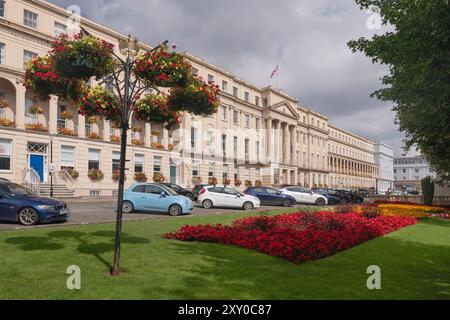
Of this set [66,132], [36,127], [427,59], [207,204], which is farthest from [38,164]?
[427,59]

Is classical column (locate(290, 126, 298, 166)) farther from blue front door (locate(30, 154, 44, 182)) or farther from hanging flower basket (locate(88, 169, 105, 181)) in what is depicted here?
blue front door (locate(30, 154, 44, 182))

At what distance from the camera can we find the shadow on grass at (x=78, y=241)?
8586 mm

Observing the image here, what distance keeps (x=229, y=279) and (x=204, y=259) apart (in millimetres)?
1721

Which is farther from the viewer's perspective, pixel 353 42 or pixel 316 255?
pixel 353 42

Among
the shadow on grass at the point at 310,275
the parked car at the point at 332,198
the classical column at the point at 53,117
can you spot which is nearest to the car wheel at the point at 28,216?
the shadow on grass at the point at 310,275

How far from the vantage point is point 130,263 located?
7383 mm

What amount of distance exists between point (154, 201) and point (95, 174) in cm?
1689

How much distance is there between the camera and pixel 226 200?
24.4m

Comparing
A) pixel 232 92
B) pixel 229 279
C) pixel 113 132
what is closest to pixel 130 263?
pixel 229 279

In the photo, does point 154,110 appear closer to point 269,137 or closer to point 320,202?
point 320,202

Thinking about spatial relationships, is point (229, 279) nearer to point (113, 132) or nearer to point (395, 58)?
point (395, 58)

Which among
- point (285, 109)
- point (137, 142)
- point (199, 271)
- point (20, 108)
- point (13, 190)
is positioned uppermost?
point (285, 109)

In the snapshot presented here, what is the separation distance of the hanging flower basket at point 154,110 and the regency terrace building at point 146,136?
16.9 inches

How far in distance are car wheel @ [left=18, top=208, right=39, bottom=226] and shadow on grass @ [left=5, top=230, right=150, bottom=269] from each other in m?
2.78
